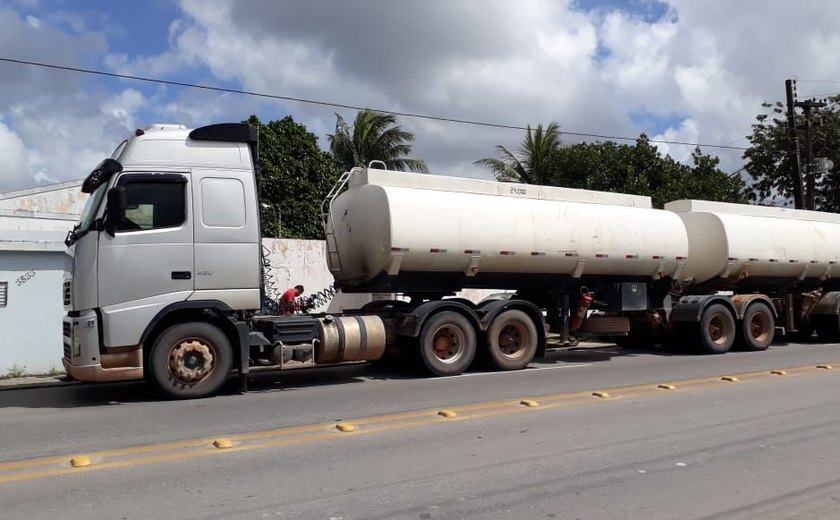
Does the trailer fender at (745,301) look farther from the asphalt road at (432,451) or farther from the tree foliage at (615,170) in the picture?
the tree foliage at (615,170)

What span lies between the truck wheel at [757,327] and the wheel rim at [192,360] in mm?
11365

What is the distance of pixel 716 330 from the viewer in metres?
15.1

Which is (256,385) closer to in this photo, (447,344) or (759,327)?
(447,344)

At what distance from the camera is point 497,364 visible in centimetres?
1178

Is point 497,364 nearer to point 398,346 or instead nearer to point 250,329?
point 398,346

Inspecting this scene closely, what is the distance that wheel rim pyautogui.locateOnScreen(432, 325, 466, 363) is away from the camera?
37.4 ft

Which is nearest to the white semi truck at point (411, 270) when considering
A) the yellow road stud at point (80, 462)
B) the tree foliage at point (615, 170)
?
the yellow road stud at point (80, 462)

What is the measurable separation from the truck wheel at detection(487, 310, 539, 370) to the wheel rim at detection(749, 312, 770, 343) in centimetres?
617

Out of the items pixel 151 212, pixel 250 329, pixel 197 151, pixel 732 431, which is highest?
pixel 197 151

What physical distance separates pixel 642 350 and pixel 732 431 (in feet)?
29.4

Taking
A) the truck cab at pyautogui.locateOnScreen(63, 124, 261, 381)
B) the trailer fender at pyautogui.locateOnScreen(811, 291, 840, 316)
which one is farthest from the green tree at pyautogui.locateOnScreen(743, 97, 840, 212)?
the truck cab at pyautogui.locateOnScreen(63, 124, 261, 381)

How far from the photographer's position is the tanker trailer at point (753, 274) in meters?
15.0

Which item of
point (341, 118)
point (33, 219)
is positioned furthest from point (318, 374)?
point (341, 118)

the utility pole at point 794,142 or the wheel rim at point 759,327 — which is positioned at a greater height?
the utility pole at point 794,142
